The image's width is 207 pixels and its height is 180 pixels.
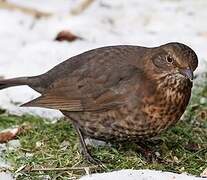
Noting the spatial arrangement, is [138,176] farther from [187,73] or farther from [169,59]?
[169,59]

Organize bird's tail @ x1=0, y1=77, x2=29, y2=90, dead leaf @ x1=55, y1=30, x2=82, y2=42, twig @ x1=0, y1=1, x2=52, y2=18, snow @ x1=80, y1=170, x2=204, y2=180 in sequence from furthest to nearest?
twig @ x1=0, y1=1, x2=52, y2=18
dead leaf @ x1=55, y1=30, x2=82, y2=42
bird's tail @ x1=0, y1=77, x2=29, y2=90
snow @ x1=80, y1=170, x2=204, y2=180

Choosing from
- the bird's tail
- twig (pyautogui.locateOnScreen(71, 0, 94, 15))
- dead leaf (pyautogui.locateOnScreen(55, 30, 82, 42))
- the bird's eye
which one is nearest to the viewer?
the bird's eye

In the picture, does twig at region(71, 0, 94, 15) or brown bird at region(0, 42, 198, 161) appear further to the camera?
twig at region(71, 0, 94, 15)

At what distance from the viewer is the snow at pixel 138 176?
496cm

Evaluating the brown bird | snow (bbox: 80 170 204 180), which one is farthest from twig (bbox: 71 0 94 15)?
snow (bbox: 80 170 204 180)

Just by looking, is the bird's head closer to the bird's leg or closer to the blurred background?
the bird's leg

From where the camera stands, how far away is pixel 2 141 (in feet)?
19.2

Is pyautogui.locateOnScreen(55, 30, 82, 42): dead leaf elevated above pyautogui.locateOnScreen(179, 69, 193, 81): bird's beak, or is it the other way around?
pyautogui.locateOnScreen(55, 30, 82, 42): dead leaf

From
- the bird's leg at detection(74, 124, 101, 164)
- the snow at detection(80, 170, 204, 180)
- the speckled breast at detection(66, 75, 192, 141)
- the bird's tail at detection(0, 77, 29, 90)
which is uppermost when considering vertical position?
the bird's tail at detection(0, 77, 29, 90)

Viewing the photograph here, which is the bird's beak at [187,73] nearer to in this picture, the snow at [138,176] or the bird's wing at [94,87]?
the bird's wing at [94,87]

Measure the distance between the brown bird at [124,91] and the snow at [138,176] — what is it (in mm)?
458

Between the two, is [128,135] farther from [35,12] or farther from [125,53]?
[35,12]

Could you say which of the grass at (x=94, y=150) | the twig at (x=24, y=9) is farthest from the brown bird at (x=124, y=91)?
the twig at (x=24, y=9)

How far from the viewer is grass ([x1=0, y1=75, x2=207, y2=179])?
5.41 m
